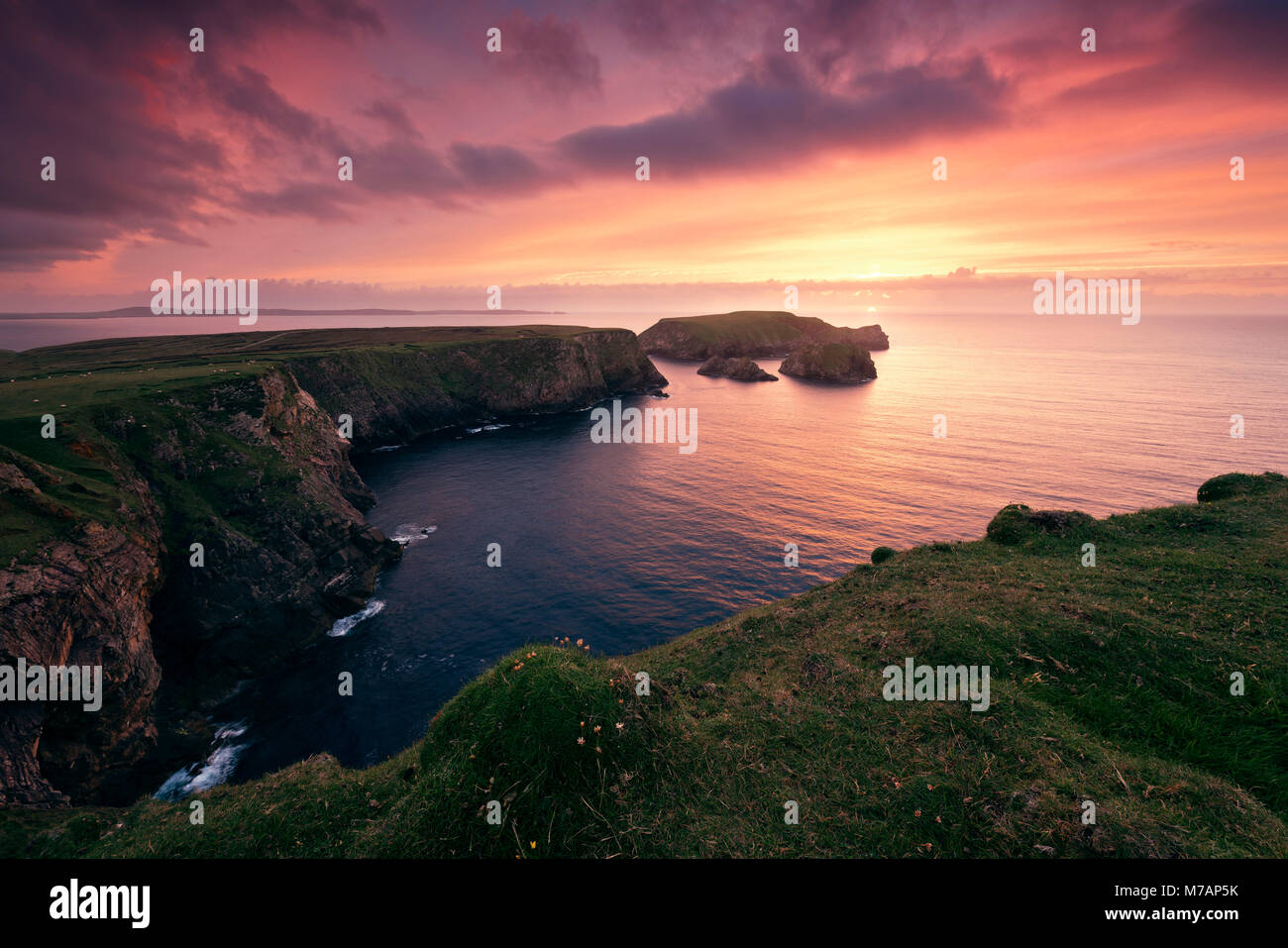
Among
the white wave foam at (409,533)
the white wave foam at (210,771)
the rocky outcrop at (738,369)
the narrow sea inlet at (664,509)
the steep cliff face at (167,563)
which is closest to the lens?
the steep cliff face at (167,563)

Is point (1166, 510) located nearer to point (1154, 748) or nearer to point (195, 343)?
point (1154, 748)

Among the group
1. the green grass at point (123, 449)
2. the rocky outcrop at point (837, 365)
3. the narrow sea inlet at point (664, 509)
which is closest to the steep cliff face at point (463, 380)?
the narrow sea inlet at point (664, 509)

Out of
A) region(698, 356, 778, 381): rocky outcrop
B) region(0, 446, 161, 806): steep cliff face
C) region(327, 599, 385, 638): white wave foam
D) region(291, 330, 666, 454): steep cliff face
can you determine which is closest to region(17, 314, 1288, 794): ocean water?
region(327, 599, 385, 638): white wave foam

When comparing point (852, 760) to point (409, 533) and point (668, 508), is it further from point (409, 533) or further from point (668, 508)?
point (409, 533)

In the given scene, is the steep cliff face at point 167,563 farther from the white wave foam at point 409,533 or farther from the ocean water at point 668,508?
the white wave foam at point 409,533

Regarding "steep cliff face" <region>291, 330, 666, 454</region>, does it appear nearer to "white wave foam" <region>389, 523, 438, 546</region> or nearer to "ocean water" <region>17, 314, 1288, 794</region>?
"ocean water" <region>17, 314, 1288, 794</region>
